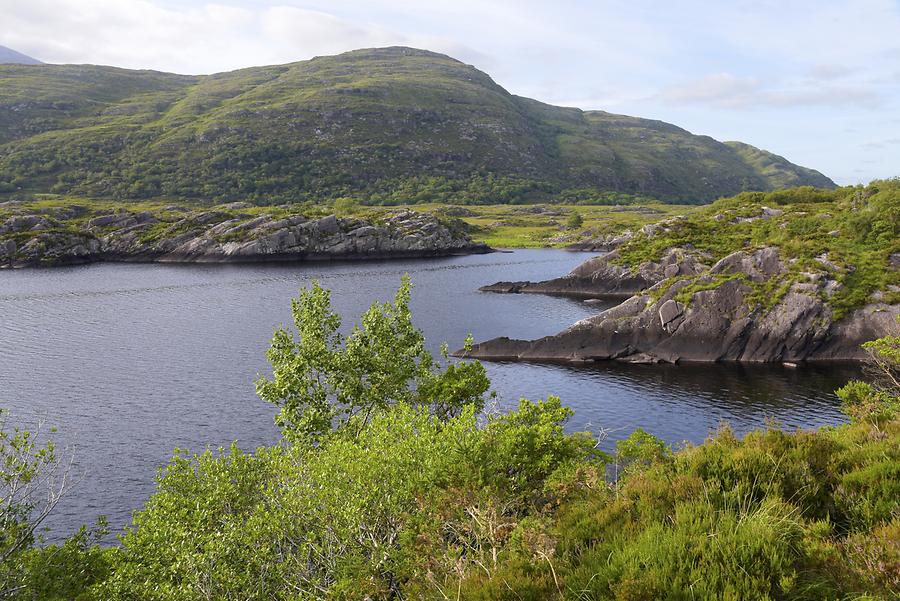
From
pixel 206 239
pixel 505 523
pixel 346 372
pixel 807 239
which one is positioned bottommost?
pixel 505 523

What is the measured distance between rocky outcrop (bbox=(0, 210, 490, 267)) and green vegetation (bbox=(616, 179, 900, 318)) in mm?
84044

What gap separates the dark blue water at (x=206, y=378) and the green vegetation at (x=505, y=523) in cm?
1332

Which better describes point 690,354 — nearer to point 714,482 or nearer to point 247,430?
point 247,430

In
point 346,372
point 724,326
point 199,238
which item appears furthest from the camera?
point 199,238

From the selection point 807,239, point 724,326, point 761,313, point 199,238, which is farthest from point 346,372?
point 199,238

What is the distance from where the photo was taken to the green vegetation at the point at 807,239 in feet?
254

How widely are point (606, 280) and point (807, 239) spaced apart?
4262 centimetres

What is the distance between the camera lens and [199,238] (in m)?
181

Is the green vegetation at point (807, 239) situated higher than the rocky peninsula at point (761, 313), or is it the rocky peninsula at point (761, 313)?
the green vegetation at point (807, 239)

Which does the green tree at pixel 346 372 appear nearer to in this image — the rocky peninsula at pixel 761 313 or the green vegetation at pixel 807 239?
the rocky peninsula at pixel 761 313

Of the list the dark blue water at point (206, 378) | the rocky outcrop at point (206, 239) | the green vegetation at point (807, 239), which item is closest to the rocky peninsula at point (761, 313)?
the green vegetation at point (807, 239)

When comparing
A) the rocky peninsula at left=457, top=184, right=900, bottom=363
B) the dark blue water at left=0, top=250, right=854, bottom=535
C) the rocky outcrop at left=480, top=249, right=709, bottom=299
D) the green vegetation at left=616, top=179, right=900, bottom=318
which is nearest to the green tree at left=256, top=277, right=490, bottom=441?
the dark blue water at left=0, top=250, right=854, bottom=535

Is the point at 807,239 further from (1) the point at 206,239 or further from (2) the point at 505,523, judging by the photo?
(1) the point at 206,239

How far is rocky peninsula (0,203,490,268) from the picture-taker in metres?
170
